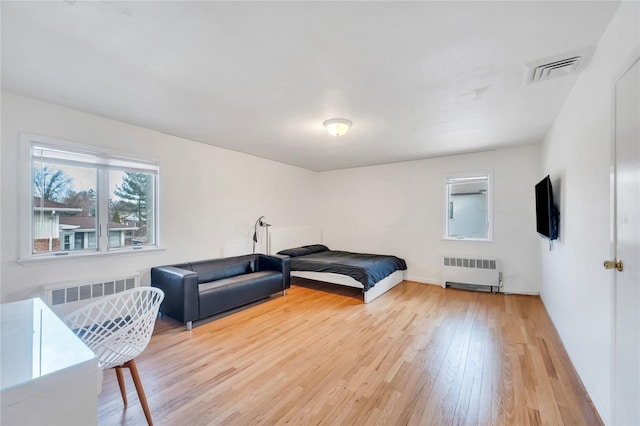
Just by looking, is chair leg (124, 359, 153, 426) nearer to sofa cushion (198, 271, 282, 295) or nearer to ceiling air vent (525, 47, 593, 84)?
sofa cushion (198, 271, 282, 295)

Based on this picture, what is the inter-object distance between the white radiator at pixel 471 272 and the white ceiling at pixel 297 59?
230cm

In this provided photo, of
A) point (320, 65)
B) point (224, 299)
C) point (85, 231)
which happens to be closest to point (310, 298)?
point (224, 299)

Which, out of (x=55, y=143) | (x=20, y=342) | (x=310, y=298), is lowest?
(x=310, y=298)

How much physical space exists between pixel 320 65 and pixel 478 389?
108 inches

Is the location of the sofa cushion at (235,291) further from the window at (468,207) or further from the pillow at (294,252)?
the window at (468,207)

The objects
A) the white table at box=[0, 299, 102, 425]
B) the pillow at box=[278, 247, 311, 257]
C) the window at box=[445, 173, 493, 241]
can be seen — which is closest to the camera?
the white table at box=[0, 299, 102, 425]

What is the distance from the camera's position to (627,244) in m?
1.38

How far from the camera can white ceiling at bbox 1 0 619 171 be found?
1.51m

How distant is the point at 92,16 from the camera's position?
154cm

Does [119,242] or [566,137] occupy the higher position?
[566,137]

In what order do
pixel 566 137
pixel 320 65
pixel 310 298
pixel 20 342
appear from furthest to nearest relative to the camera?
1. pixel 310 298
2. pixel 566 137
3. pixel 320 65
4. pixel 20 342

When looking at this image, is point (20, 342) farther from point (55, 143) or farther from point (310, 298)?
point (310, 298)

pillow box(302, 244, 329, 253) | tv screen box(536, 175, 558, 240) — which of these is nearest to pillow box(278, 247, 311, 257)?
pillow box(302, 244, 329, 253)

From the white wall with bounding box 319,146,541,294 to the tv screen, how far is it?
1.34 m
